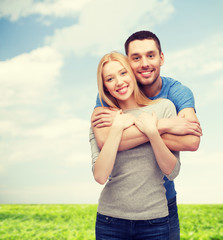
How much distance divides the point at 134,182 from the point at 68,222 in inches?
199

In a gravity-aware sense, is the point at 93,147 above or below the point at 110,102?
below

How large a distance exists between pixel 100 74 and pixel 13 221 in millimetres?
5958

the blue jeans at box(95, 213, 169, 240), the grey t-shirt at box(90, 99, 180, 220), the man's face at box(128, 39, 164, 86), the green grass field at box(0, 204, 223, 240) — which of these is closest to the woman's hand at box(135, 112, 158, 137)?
the grey t-shirt at box(90, 99, 180, 220)

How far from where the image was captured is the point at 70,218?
7.10m

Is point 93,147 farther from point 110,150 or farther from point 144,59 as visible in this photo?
point 144,59

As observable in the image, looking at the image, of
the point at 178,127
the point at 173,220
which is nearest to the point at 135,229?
the point at 178,127

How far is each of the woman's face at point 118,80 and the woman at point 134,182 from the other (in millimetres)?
29

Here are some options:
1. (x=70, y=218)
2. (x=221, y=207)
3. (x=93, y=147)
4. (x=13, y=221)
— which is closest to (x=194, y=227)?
(x=221, y=207)

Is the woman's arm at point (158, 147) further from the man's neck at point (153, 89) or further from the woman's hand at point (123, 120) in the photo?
the man's neck at point (153, 89)

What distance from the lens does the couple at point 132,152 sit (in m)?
2.16

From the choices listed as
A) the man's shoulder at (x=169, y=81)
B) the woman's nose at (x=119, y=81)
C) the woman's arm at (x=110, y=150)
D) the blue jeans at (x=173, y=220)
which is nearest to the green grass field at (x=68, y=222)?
the blue jeans at (x=173, y=220)

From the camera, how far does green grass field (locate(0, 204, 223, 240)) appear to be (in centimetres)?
589

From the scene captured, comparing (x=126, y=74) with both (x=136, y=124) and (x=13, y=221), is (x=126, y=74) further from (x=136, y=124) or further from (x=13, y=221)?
(x=13, y=221)

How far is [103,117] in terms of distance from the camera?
2.48 metres
